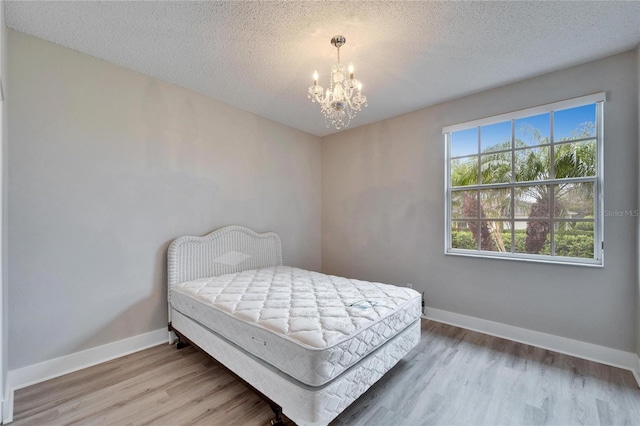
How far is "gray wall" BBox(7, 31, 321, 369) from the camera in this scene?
2010mm

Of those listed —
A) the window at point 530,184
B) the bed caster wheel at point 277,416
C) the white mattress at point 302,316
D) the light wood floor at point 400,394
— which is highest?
the window at point 530,184

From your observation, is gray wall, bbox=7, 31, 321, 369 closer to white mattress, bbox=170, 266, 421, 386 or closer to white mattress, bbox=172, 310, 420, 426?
white mattress, bbox=170, 266, 421, 386

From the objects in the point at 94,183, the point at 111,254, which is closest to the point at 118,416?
the point at 111,254

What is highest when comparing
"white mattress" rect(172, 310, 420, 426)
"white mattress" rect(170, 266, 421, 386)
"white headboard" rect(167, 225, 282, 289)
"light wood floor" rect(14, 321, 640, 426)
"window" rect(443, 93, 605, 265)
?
"window" rect(443, 93, 605, 265)

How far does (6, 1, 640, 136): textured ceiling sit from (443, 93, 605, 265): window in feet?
1.56

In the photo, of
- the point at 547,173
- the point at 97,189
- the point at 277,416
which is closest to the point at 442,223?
the point at 547,173

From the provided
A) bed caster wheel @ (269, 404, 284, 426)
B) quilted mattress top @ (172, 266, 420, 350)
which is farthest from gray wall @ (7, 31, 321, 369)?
bed caster wheel @ (269, 404, 284, 426)

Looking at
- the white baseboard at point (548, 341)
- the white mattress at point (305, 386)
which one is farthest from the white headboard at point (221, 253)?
the white baseboard at point (548, 341)

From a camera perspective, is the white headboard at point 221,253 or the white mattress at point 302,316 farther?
the white headboard at point 221,253

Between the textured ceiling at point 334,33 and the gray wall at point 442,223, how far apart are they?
0.27 meters

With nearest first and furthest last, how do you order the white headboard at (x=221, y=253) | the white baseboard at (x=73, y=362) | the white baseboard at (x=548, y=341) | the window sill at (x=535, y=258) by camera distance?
the white baseboard at (x=73, y=362) < the white baseboard at (x=548, y=341) < the window sill at (x=535, y=258) < the white headboard at (x=221, y=253)

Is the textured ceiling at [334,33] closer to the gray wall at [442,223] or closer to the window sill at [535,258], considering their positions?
the gray wall at [442,223]

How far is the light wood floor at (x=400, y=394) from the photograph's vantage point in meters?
1.66

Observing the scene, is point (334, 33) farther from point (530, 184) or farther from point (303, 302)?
point (530, 184)
